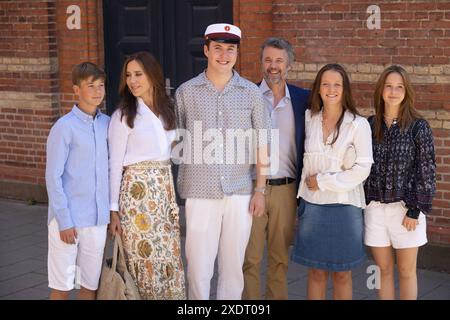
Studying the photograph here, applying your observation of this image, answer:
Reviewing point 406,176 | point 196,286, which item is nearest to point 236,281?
point 196,286

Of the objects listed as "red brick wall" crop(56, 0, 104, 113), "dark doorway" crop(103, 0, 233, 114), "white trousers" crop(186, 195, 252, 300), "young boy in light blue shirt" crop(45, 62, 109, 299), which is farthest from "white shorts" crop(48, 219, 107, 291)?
"red brick wall" crop(56, 0, 104, 113)

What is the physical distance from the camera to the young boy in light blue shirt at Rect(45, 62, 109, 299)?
4.80 m

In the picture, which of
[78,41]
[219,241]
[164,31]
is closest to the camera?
[219,241]

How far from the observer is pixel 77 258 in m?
4.98

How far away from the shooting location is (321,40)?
7184 millimetres

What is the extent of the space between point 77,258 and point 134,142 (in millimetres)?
825

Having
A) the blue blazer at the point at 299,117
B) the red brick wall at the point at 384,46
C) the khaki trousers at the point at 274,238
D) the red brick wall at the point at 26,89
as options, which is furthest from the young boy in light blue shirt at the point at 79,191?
the red brick wall at the point at 26,89

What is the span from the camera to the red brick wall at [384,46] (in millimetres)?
6582

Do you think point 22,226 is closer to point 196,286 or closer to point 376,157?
point 196,286

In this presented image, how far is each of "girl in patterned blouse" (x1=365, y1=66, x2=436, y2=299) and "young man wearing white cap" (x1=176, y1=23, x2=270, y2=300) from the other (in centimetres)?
73

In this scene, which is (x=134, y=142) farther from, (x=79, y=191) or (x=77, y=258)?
(x=77, y=258)

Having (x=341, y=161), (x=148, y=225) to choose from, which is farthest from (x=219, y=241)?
(x=341, y=161)

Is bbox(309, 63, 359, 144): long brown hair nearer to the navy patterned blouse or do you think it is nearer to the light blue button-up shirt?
the navy patterned blouse

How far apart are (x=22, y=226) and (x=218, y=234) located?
3996mm
